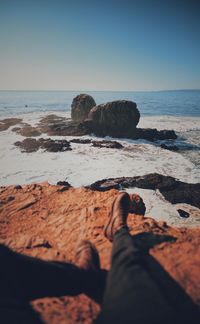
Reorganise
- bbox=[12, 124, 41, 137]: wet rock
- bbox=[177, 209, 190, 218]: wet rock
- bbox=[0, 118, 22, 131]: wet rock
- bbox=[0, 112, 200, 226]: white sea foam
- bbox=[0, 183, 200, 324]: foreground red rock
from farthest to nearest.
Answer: bbox=[0, 118, 22, 131]: wet rock
bbox=[12, 124, 41, 137]: wet rock
bbox=[0, 112, 200, 226]: white sea foam
bbox=[177, 209, 190, 218]: wet rock
bbox=[0, 183, 200, 324]: foreground red rock

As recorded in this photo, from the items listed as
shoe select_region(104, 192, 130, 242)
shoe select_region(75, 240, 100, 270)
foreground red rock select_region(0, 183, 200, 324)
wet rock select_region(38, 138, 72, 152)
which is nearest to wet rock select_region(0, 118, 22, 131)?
wet rock select_region(38, 138, 72, 152)

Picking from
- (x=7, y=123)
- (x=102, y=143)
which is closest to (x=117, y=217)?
(x=102, y=143)

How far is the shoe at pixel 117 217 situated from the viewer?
3.93m

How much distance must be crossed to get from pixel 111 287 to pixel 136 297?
34cm

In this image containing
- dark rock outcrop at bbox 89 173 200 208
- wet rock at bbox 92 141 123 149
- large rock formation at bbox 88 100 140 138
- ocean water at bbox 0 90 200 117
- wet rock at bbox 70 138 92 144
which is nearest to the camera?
dark rock outcrop at bbox 89 173 200 208

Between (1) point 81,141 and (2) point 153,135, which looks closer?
(1) point 81,141

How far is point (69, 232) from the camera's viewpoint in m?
4.63

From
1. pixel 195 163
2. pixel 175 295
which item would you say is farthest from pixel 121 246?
pixel 195 163

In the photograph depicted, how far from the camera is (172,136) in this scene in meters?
20.1

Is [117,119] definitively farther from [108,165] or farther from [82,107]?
→ [108,165]

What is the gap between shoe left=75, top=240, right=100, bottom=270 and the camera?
3.01 meters

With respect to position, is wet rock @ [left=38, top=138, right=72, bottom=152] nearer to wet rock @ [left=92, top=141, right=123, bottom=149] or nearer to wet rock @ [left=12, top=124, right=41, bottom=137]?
wet rock @ [left=92, top=141, right=123, bottom=149]

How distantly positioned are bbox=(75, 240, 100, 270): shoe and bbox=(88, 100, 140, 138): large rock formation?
1760cm

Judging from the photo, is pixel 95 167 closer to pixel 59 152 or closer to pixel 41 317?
pixel 59 152
